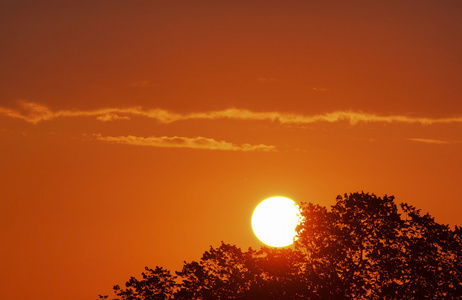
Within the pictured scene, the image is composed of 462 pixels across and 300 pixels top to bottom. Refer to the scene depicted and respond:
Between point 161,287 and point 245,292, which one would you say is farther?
point 161,287

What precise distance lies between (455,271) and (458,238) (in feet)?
7.29

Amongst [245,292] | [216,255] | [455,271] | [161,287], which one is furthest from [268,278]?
[455,271]

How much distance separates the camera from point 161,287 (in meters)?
51.4

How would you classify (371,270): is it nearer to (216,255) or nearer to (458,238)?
(458,238)

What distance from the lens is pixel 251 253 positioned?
163 ft

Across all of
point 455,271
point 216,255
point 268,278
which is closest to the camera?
point 455,271

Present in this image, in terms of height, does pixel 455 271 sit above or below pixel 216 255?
below

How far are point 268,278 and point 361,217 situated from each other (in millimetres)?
7953

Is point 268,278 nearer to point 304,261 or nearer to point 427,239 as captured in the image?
point 304,261

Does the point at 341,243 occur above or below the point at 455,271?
above

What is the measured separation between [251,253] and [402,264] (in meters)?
11.0

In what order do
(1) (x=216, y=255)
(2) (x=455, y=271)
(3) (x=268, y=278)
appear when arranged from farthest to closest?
(1) (x=216, y=255) → (3) (x=268, y=278) → (2) (x=455, y=271)

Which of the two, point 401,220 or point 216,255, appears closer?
point 401,220

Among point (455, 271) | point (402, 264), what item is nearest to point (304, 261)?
point (402, 264)
